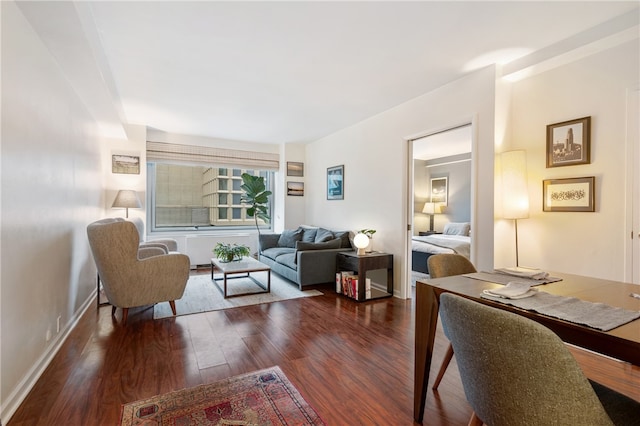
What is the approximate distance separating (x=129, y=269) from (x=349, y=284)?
2.43m

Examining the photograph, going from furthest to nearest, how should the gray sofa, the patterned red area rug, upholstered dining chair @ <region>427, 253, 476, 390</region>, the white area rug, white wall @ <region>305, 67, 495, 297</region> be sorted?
the gray sofa
the white area rug
white wall @ <region>305, 67, 495, 297</region>
upholstered dining chair @ <region>427, 253, 476, 390</region>
the patterned red area rug

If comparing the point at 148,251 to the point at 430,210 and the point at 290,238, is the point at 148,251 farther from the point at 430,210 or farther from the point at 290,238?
the point at 430,210

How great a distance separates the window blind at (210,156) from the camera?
17.7 ft

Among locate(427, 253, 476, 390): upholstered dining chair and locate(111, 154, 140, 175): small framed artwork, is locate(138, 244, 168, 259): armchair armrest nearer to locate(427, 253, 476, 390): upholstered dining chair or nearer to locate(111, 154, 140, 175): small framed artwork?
locate(111, 154, 140, 175): small framed artwork

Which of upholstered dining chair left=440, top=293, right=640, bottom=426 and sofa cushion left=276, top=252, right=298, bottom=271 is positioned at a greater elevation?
upholstered dining chair left=440, top=293, right=640, bottom=426

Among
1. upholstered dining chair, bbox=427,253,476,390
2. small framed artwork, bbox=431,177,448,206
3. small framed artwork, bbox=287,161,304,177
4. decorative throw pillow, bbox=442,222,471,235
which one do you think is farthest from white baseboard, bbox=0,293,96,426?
small framed artwork, bbox=431,177,448,206

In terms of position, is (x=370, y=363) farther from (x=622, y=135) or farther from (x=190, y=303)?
(x=622, y=135)

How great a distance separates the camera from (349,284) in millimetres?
3908

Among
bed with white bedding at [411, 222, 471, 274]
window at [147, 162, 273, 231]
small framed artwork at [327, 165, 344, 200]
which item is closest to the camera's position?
bed with white bedding at [411, 222, 471, 274]

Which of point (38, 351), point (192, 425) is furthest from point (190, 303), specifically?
point (192, 425)

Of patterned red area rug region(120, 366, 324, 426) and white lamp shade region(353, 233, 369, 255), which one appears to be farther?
white lamp shade region(353, 233, 369, 255)

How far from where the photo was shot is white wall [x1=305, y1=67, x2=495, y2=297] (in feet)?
9.68

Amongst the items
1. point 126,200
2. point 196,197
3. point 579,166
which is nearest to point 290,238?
point 196,197

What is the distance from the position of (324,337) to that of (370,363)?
56 centimetres
